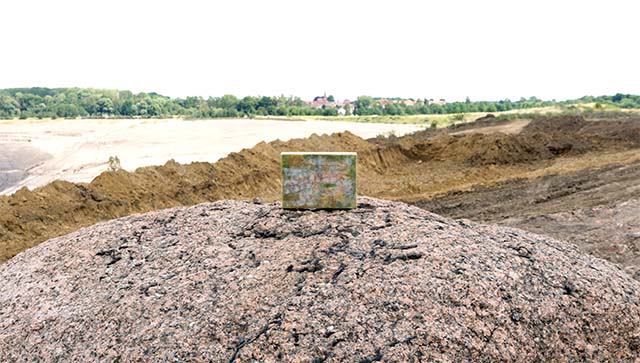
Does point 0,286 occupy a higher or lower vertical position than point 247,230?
lower

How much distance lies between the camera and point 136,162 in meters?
27.2

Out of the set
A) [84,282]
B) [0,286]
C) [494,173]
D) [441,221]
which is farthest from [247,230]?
[494,173]

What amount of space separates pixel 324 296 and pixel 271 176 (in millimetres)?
13345

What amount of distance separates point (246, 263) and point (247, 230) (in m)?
0.61

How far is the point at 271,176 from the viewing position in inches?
689

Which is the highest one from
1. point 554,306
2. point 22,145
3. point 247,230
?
point 247,230

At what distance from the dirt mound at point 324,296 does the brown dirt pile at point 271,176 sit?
547cm

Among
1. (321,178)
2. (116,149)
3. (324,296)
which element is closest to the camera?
(324,296)

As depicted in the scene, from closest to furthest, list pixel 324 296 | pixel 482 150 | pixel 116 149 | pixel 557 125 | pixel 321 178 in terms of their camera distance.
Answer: pixel 324 296 → pixel 321 178 → pixel 482 150 → pixel 557 125 → pixel 116 149

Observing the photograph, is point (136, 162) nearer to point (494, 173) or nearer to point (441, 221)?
point (494, 173)

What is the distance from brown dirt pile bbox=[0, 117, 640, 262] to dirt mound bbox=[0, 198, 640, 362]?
5.47 meters

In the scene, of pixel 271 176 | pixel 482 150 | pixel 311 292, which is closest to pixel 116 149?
pixel 271 176

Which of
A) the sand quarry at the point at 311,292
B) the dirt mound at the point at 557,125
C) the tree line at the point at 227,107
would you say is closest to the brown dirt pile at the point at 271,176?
the dirt mound at the point at 557,125

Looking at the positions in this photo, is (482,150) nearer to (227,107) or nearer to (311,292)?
(311,292)
